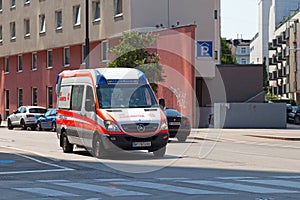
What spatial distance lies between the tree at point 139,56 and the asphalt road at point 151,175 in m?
14.6

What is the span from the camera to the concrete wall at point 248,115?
40562mm

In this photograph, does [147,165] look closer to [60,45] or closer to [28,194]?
[28,194]

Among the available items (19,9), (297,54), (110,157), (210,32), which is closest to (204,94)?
(210,32)

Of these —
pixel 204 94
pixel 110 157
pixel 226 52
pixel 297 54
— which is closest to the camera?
pixel 110 157

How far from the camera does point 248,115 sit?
135 ft

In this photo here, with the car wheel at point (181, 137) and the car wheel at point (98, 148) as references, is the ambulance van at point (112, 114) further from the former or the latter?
the car wheel at point (181, 137)

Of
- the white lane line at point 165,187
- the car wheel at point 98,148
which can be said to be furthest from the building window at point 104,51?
the white lane line at point 165,187

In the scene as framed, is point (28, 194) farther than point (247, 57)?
No

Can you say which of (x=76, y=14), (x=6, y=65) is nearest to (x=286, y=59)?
(x=6, y=65)

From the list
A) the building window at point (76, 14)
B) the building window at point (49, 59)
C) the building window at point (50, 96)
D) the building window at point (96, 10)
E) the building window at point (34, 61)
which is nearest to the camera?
the building window at point (96, 10)

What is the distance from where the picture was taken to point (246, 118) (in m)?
41.0

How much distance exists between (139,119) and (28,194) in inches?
273

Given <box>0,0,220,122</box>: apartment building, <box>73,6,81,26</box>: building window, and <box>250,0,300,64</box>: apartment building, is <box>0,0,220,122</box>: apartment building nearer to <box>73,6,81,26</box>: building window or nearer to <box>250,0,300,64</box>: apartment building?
<box>73,6,81,26</box>: building window

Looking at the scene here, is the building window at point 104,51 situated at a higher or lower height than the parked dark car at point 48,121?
higher
